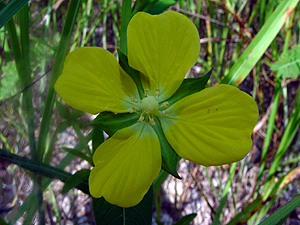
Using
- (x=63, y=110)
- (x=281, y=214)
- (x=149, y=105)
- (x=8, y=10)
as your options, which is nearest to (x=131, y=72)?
(x=149, y=105)

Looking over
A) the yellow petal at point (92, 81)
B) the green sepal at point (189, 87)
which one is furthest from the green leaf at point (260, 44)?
the yellow petal at point (92, 81)

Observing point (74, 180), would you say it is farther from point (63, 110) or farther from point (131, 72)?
point (131, 72)

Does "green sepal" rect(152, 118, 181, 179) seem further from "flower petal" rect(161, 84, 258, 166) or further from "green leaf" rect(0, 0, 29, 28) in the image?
"green leaf" rect(0, 0, 29, 28)

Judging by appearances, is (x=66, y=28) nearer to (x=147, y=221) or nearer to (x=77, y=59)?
(x=77, y=59)

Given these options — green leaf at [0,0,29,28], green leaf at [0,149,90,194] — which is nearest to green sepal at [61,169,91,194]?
green leaf at [0,149,90,194]

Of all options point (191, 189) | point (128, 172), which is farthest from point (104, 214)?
point (191, 189)

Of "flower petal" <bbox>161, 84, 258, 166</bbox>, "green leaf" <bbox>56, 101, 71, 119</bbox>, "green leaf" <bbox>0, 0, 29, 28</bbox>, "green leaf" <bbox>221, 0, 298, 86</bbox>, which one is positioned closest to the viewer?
"green leaf" <bbox>0, 0, 29, 28</bbox>
